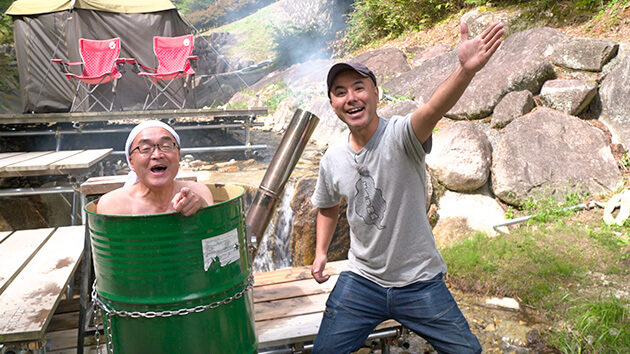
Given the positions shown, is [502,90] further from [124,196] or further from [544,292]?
[124,196]

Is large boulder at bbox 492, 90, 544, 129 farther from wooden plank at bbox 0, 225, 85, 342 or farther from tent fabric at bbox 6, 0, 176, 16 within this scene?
tent fabric at bbox 6, 0, 176, 16

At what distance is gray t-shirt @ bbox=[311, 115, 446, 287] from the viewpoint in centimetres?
226

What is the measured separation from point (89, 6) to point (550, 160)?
32.1 feet

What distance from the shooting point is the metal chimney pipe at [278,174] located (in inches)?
140

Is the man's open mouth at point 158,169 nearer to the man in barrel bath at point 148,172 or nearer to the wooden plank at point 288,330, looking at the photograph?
the man in barrel bath at point 148,172

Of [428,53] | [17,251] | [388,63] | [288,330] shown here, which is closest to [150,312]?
[288,330]

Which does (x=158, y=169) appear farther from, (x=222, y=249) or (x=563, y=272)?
(x=563, y=272)

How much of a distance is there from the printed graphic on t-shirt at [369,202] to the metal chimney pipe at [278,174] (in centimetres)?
132

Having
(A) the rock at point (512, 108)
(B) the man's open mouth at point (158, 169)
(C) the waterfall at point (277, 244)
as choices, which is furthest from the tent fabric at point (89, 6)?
(B) the man's open mouth at point (158, 169)

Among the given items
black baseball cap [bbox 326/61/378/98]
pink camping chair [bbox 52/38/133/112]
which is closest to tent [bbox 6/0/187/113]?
pink camping chair [bbox 52/38/133/112]

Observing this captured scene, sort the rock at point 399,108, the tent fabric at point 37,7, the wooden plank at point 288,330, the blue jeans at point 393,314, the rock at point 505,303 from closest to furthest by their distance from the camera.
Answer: the blue jeans at point 393,314 → the wooden plank at point 288,330 → the rock at point 505,303 → the rock at point 399,108 → the tent fabric at point 37,7

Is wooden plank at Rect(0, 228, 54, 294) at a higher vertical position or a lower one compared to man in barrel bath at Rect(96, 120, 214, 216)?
lower

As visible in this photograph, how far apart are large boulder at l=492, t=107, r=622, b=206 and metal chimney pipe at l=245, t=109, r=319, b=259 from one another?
3.15 m

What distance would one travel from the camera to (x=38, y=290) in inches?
97.0
